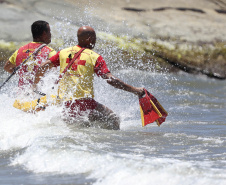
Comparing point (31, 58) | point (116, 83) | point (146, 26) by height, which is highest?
point (146, 26)

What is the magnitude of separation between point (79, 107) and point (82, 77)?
15.2 inches

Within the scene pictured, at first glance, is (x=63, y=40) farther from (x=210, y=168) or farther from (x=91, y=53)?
(x=210, y=168)

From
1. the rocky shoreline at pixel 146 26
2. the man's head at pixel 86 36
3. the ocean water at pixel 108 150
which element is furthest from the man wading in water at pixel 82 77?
the rocky shoreline at pixel 146 26

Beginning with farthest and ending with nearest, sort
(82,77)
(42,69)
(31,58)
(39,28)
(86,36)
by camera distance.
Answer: (39,28), (31,58), (42,69), (86,36), (82,77)

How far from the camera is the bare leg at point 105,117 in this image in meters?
6.12

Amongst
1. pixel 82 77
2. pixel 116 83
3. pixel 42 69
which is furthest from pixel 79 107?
pixel 42 69

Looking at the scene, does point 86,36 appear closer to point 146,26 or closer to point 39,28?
point 39,28

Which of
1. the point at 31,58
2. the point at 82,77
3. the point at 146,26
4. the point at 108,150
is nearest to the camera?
the point at 108,150

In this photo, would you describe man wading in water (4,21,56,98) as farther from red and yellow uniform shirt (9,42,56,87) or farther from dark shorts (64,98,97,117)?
dark shorts (64,98,97,117)

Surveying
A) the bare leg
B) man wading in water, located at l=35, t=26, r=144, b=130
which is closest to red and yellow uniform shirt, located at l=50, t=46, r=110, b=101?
man wading in water, located at l=35, t=26, r=144, b=130

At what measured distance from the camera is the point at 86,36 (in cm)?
597

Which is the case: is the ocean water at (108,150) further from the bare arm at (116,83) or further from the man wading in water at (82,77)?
the bare arm at (116,83)

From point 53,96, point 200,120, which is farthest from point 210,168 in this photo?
point 200,120

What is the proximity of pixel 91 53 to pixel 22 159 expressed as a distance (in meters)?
1.54
